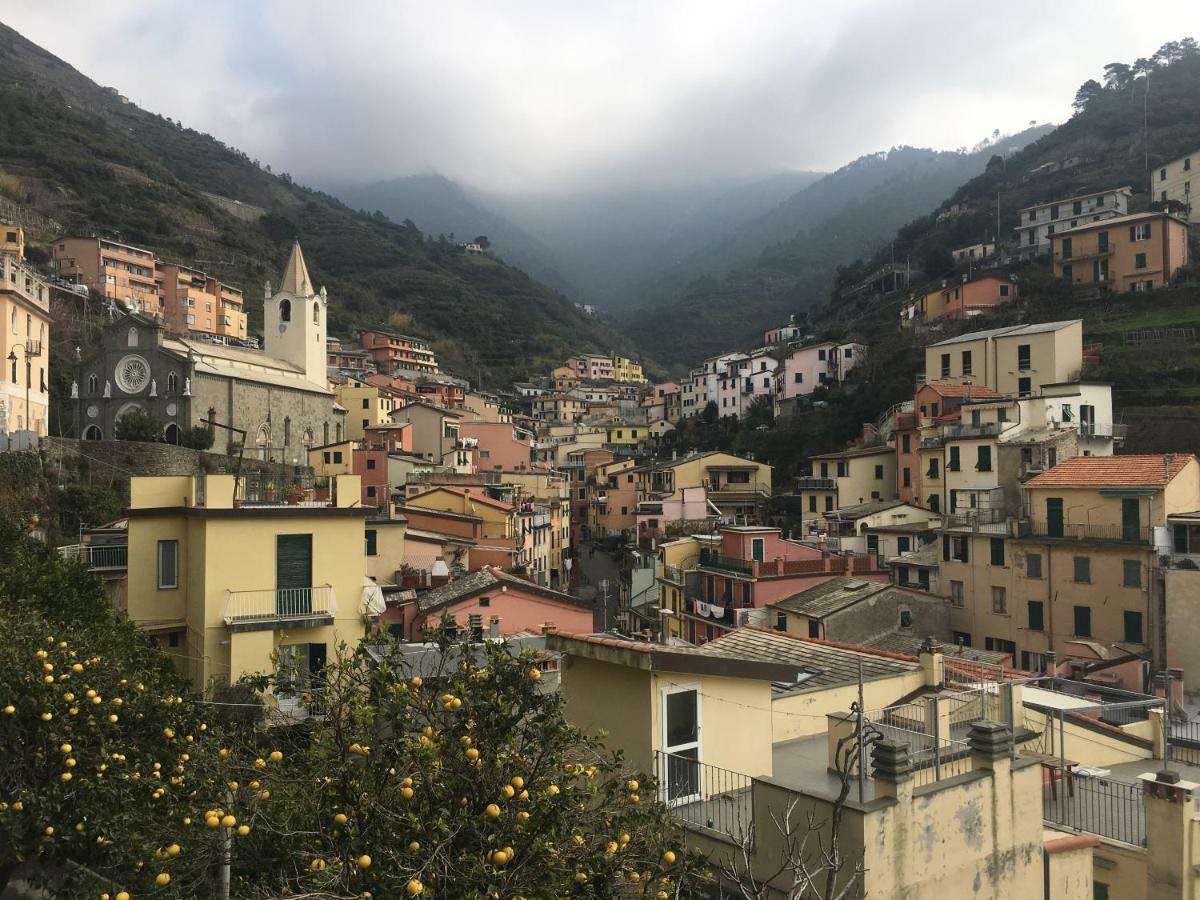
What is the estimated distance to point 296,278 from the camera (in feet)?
241

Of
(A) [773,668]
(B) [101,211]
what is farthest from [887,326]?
(B) [101,211]

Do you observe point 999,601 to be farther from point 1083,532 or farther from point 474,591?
point 474,591

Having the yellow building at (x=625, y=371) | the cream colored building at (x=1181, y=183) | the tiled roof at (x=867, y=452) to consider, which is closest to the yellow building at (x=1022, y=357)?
the tiled roof at (x=867, y=452)

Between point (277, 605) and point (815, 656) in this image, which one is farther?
point (277, 605)

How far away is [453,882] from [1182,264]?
72488mm

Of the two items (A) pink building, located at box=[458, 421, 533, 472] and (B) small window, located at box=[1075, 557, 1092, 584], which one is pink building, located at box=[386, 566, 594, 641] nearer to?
(B) small window, located at box=[1075, 557, 1092, 584]

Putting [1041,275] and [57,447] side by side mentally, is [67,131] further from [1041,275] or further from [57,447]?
[1041,275]

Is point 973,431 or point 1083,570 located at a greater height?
point 973,431

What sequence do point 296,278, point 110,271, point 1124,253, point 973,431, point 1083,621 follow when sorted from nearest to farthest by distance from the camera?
point 1083,621
point 973,431
point 1124,253
point 296,278
point 110,271

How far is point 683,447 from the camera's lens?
7812 centimetres

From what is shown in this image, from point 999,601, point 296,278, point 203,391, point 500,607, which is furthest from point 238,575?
point 296,278

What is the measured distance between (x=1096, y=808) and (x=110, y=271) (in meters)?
88.7

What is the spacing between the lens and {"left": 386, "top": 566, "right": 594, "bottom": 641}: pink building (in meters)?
23.5

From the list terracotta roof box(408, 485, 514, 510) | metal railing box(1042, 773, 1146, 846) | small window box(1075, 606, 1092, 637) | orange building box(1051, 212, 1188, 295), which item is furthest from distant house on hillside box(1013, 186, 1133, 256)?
metal railing box(1042, 773, 1146, 846)
